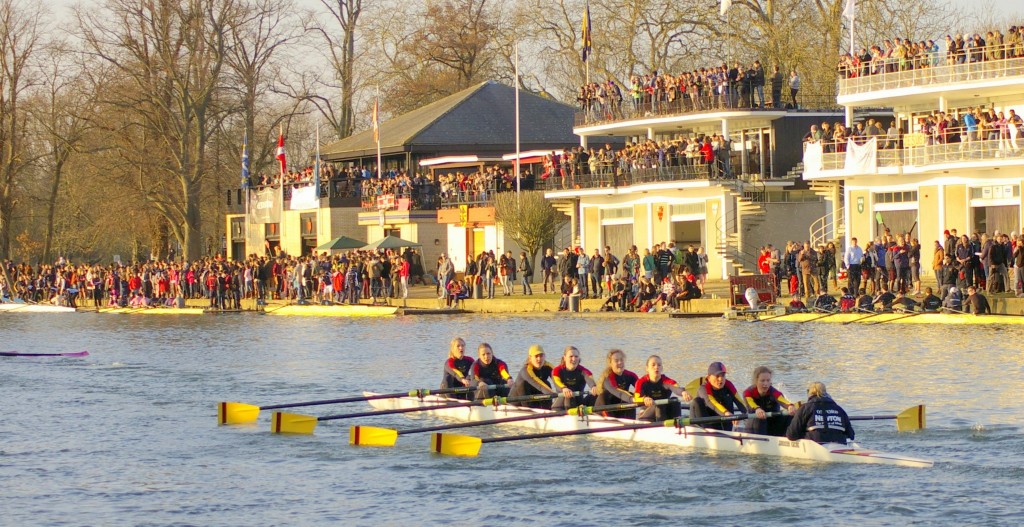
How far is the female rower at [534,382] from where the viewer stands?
23125 millimetres

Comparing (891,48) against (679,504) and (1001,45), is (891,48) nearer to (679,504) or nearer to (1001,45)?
(1001,45)

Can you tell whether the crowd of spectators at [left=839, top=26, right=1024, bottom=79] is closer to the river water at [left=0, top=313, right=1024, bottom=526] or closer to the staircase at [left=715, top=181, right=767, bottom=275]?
the staircase at [left=715, top=181, right=767, bottom=275]

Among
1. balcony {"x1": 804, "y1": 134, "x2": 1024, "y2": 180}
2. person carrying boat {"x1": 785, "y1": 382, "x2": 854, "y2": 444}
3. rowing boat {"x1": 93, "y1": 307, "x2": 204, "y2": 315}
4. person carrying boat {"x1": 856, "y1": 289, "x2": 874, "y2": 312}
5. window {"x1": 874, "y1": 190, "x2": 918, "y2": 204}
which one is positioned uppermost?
balcony {"x1": 804, "y1": 134, "x2": 1024, "y2": 180}

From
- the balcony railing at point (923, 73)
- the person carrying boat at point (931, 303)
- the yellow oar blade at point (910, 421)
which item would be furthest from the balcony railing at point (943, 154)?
the yellow oar blade at point (910, 421)

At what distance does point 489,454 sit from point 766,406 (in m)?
4.09

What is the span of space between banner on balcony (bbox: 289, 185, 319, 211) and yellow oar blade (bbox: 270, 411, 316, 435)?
4529cm

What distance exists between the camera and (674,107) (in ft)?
180

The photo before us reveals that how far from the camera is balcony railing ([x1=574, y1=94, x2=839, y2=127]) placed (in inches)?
2069

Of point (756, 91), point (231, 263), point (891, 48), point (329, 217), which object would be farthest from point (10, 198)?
point (891, 48)

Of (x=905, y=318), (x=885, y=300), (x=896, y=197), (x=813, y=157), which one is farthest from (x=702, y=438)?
(x=896, y=197)

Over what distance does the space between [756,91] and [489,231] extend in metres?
13.8

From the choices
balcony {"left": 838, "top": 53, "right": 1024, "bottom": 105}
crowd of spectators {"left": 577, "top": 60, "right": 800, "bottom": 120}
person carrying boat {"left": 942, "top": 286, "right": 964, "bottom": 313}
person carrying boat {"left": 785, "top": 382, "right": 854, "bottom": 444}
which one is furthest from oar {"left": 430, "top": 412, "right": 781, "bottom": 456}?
crowd of spectators {"left": 577, "top": 60, "right": 800, "bottom": 120}

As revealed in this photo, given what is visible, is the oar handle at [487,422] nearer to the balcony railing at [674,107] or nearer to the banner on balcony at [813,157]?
the banner on balcony at [813,157]

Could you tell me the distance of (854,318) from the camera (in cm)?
3706
